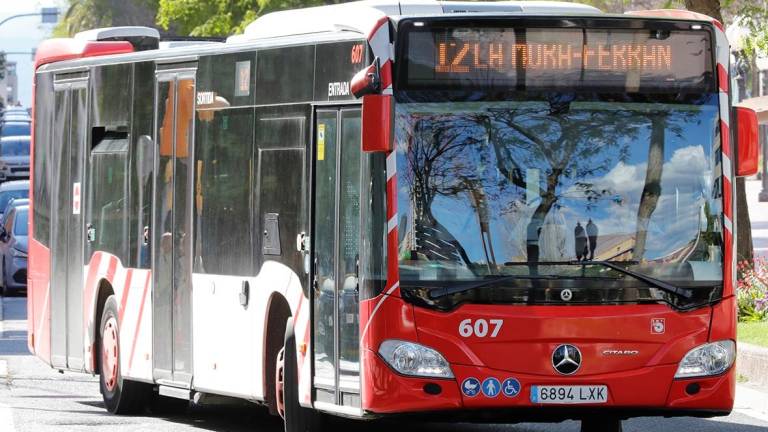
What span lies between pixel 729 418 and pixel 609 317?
3537mm

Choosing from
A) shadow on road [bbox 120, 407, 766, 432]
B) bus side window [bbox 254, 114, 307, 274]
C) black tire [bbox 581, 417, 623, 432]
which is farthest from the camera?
shadow on road [bbox 120, 407, 766, 432]

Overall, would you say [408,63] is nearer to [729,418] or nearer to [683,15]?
[683,15]

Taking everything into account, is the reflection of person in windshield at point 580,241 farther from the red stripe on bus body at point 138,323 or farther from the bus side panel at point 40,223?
the bus side panel at point 40,223

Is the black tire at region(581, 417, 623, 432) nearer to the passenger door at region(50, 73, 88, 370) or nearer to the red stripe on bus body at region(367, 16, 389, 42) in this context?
the red stripe on bus body at region(367, 16, 389, 42)

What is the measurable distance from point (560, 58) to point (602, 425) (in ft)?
7.90

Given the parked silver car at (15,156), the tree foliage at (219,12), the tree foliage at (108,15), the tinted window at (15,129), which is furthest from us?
the tree foliage at (108,15)

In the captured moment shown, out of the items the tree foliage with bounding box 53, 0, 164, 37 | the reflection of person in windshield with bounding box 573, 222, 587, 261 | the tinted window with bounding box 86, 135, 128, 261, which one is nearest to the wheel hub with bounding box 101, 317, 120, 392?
the tinted window with bounding box 86, 135, 128, 261

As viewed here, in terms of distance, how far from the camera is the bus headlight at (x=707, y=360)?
1074 cm

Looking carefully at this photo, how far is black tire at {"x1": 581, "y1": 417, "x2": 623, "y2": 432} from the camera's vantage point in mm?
11586

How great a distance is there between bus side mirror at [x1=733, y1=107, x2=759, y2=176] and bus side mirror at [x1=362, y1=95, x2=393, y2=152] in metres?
2.11

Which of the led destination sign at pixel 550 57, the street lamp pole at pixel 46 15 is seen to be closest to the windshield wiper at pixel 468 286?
the led destination sign at pixel 550 57

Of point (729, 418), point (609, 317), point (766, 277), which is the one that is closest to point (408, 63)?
point (609, 317)

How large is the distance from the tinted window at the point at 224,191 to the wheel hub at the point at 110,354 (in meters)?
2.11

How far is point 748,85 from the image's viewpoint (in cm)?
7756
